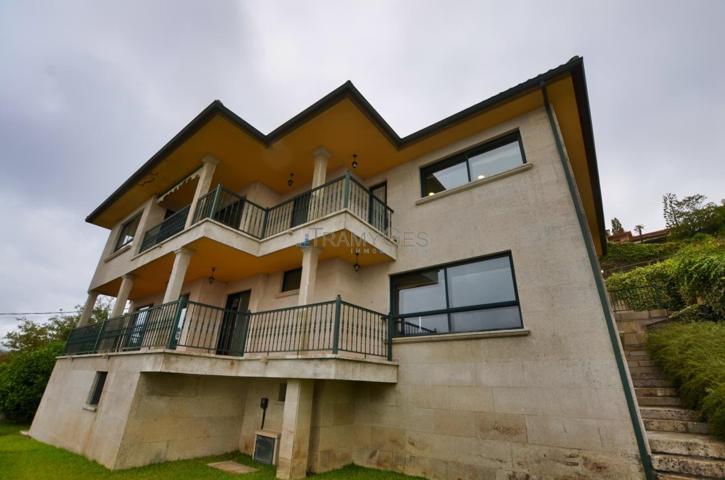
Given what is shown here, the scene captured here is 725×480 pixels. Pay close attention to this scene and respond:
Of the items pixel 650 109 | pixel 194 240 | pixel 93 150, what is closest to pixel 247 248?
pixel 194 240

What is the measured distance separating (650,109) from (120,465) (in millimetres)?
31095

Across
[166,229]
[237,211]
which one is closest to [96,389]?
[166,229]

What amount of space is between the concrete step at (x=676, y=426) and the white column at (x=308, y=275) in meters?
6.54

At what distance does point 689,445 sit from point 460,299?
3.72 metres

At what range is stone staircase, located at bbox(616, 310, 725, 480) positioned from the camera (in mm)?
3691

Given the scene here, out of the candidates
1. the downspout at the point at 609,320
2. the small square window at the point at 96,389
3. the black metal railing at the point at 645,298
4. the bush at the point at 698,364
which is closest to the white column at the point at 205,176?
the small square window at the point at 96,389

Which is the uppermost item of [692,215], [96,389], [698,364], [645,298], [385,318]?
[692,215]

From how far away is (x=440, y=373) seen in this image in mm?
6066

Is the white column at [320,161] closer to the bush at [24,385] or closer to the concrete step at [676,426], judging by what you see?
the concrete step at [676,426]

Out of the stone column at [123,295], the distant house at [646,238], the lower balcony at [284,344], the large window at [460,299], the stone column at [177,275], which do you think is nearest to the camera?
the lower balcony at [284,344]

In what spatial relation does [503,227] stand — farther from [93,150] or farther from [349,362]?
[93,150]

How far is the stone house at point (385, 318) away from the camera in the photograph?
16.7ft

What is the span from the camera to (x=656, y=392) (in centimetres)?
562

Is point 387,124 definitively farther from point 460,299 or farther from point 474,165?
point 460,299
